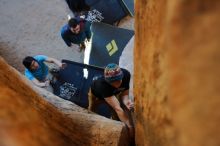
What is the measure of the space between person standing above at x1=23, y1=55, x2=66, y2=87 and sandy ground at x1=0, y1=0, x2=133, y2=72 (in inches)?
38.3

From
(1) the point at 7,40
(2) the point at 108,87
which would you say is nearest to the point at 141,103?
(2) the point at 108,87

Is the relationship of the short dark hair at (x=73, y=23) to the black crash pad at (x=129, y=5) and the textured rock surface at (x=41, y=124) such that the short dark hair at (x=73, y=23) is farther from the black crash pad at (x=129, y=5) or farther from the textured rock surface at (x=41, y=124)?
the textured rock surface at (x=41, y=124)

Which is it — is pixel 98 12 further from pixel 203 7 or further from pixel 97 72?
pixel 203 7

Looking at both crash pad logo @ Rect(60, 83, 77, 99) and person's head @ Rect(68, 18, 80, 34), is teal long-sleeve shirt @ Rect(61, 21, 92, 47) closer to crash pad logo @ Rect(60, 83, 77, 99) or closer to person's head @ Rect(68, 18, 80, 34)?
person's head @ Rect(68, 18, 80, 34)

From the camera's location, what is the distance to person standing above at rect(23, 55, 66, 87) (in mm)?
4586

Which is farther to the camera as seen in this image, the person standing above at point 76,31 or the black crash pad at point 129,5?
the black crash pad at point 129,5

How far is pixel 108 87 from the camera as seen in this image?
354 cm

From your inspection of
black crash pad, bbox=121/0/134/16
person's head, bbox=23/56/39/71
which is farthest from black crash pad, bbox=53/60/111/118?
black crash pad, bbox=121/0/134/16

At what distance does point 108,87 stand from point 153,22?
8.31 feet

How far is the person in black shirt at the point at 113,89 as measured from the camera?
135 inches

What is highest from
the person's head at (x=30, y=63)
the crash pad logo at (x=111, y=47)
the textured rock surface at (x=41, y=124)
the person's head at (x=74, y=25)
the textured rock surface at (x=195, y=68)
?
the textured rock surface at (x=195, y=68)

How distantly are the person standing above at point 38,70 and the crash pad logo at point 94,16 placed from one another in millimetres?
1051

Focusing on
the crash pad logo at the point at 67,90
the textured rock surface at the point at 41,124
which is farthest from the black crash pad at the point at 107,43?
the textured rock surface at the point at 41,124

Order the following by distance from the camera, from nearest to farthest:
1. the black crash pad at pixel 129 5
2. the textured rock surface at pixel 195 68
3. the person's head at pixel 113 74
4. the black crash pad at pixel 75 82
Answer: the textured rock surface at pixel 195 68 < the person's head at pixel 113 74 < the black crash pad at pixel 75 82 < the black crash pad at pixel 129 5
